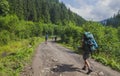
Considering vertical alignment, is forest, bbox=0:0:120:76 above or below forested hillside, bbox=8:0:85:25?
below

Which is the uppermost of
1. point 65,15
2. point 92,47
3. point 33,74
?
point 65,15

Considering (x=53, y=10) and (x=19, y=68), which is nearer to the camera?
(x=19, y=68)

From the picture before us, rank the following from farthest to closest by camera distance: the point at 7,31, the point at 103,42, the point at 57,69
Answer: the point at 7,31, the point at 103,42, the point at 57,69

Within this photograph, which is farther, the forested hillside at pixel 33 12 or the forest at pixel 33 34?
the forested hillside at pixel 33 12

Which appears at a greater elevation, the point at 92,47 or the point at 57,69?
the point at 92,47

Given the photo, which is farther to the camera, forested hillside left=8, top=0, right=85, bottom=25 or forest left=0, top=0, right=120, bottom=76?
forested hillside left=8, top=0, right=85, bottom=25

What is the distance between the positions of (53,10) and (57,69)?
485 feet

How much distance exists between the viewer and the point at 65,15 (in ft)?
538

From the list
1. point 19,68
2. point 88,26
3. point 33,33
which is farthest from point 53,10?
point 19,68

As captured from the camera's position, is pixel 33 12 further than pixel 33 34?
Yes

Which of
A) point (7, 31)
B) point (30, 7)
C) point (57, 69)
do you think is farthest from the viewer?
point (30, 7)

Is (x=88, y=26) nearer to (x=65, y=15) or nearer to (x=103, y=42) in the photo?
(x=103, y=42)

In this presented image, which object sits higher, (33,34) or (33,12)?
(33,12)

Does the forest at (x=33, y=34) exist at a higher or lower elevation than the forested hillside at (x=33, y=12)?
lower
